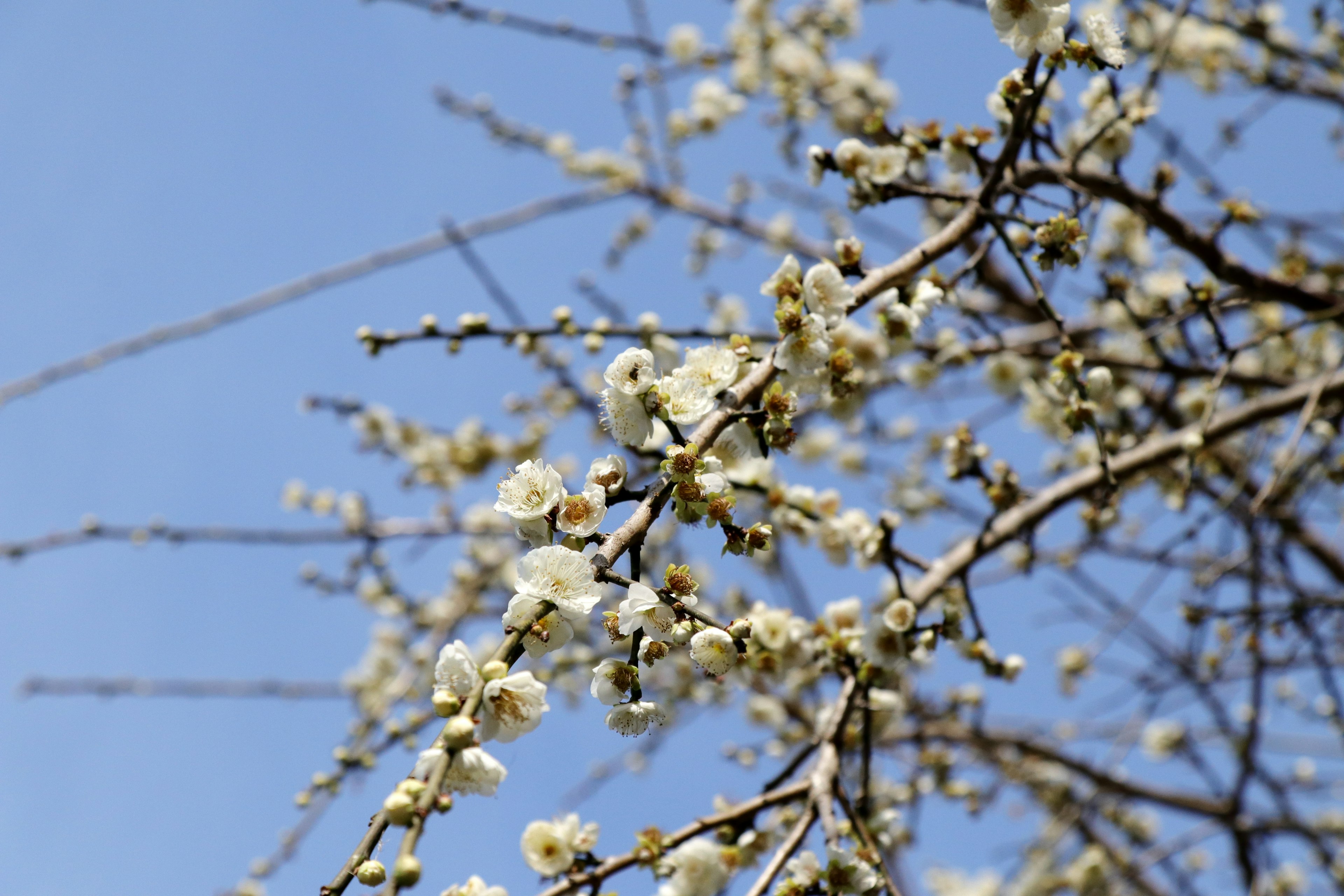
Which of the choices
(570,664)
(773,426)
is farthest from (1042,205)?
(570,664)

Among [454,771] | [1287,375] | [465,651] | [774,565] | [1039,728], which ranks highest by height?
[1287,375]

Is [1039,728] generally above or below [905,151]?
below

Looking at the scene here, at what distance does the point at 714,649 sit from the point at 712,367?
61 centimetres

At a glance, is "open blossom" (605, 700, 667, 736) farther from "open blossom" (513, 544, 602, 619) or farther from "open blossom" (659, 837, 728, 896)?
"open blossom" (659, 837, 728, 896)

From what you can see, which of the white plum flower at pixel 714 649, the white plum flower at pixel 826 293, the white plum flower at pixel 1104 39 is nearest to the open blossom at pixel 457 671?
the white plum flower at pixel 714 649

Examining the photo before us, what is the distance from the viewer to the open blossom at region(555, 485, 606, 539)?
4.99ft

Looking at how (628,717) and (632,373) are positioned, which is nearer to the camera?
(628,717)

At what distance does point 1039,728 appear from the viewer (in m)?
4.48

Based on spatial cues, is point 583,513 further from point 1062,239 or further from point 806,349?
point 1062,239

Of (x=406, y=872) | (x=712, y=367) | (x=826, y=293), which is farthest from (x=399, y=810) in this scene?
(x=826, y=293)

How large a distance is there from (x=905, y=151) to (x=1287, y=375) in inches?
128

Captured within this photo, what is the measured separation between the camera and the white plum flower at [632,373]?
1.67 m

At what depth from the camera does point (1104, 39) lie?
209 cm

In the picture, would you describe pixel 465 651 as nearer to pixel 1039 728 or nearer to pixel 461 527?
pixel 461 527
